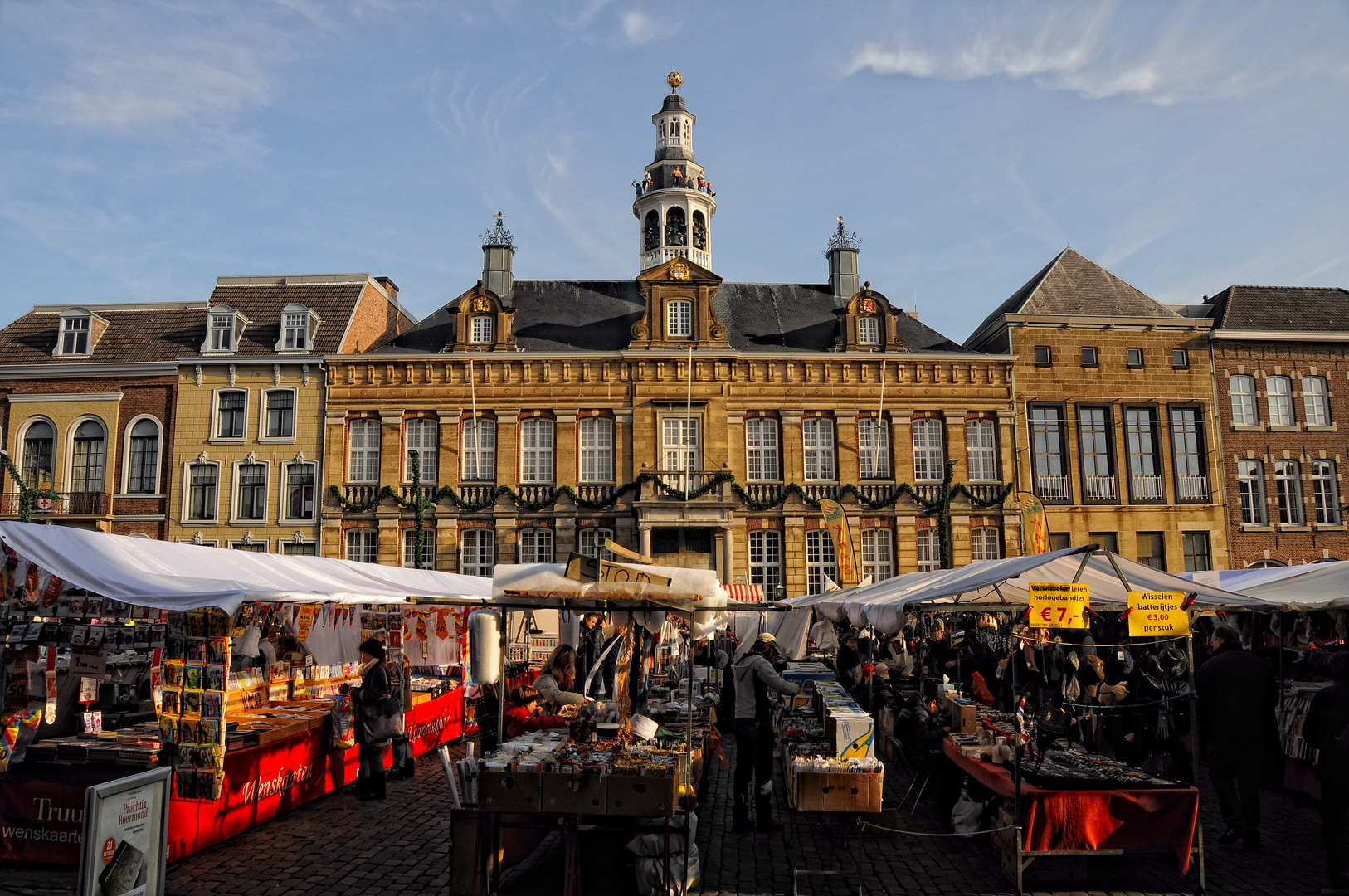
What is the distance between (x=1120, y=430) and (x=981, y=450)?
4.96 metres

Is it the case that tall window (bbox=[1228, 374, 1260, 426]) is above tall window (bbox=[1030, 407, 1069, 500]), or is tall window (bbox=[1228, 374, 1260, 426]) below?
above

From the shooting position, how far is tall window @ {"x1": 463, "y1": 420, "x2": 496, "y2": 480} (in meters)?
32.8

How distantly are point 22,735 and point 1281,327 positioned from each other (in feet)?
126

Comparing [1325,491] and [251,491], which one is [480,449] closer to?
[251,491]

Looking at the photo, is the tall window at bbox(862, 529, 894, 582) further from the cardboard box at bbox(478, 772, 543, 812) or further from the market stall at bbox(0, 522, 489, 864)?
the cardboard box at bbox(478, 772, 543, 812)

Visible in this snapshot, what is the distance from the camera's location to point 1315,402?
33.8 m

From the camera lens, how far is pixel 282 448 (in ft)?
108

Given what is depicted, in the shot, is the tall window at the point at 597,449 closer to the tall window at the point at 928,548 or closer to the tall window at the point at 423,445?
the tall window at the point at 423,445

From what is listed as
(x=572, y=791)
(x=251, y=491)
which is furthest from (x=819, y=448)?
(x=572, y=791)

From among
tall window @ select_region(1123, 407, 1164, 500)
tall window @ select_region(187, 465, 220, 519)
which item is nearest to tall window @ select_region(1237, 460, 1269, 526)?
tall window @ select_region(1123, 407, 1164, 500)

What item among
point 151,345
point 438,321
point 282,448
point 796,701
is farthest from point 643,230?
point 796,701

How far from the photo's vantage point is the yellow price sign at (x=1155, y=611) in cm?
851

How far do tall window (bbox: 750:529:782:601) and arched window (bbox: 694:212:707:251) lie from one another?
12.1 m

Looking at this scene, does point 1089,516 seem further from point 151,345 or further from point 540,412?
point 151,345
